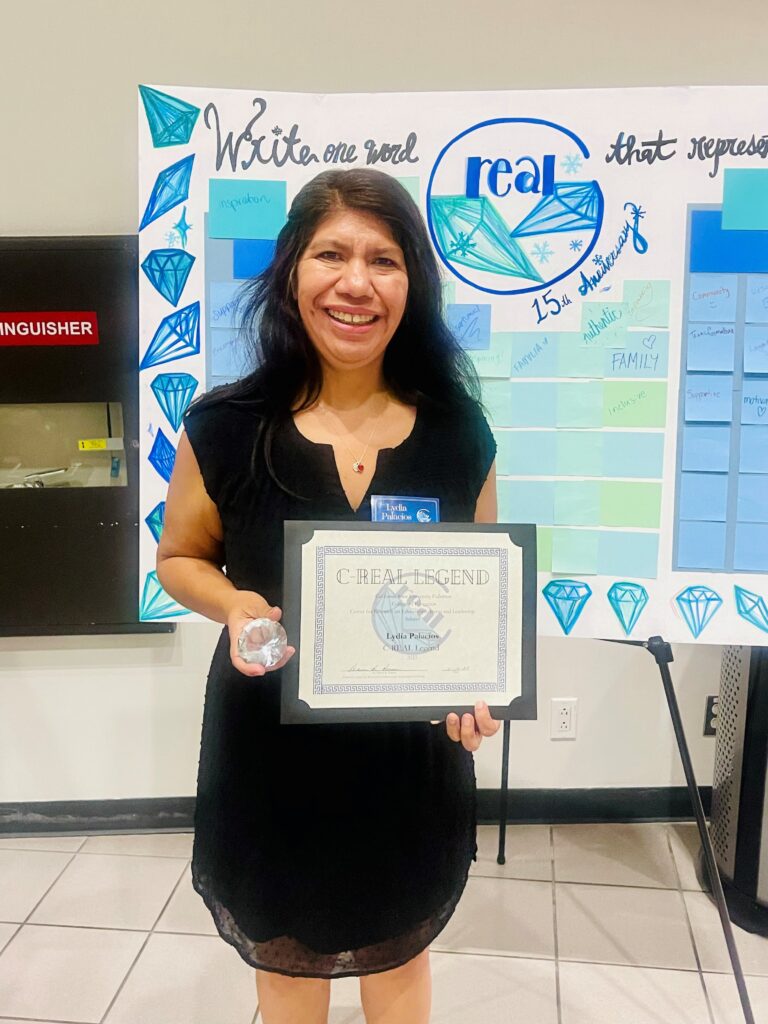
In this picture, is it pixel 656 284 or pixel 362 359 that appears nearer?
pixel 362 359

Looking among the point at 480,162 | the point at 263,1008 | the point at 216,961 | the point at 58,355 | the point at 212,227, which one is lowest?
the point at 216,961

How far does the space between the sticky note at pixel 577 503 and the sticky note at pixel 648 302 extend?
0.27 meters

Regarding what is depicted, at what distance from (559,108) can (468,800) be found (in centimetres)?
106

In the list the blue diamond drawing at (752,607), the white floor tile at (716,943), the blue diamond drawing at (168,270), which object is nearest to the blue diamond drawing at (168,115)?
the blue diamond drawing at (168,270)

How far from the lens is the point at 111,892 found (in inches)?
76.2

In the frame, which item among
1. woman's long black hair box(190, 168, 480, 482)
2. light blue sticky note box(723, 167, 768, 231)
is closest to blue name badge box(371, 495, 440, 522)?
woman's long black hair box(190, 168, 480, 482)

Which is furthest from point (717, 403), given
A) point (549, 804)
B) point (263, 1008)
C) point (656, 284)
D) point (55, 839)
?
point (55, 839)

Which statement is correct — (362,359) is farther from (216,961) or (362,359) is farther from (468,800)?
(216,961)

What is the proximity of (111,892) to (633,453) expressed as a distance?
1.64 m

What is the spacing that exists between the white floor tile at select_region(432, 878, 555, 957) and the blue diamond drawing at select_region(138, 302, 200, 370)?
134cm

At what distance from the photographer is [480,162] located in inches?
48.4

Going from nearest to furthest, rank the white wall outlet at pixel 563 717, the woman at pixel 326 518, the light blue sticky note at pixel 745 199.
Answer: the woman at pixel 326 518
the light blue sticky note at pixel 745 199
the white wall outlet at pixel 563 717

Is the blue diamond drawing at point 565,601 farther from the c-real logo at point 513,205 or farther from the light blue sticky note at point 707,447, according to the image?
the c-real logo at point 513,205

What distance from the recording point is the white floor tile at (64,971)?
158cm
